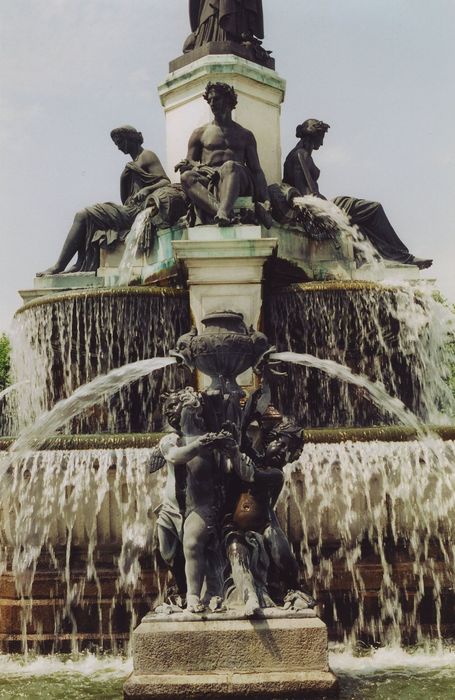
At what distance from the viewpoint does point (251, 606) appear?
5.89 meters

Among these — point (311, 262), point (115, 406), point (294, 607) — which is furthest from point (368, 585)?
Answer: point (311, 262)

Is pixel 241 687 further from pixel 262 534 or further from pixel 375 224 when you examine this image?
pixel 375 224

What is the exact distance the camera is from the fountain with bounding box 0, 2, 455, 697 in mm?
6289

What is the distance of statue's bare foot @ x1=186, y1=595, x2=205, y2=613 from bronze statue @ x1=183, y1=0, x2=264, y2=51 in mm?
11895

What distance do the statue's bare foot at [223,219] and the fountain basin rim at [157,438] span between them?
433 cm

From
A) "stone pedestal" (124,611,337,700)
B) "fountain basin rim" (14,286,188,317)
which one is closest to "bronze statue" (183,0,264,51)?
"fountain basin rim" (14,286,188,317)

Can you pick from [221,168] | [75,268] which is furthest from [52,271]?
[221,168]

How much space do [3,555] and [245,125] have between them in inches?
364

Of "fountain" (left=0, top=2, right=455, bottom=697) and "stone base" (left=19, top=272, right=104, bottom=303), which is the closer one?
"fountain" (left=0, top=2, right=455, bottom=697)

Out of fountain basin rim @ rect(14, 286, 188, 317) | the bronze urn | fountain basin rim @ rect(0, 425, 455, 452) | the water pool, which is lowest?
the water pool

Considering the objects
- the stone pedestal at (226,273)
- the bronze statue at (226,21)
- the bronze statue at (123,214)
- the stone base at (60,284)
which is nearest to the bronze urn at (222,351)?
the stone pedestal at (226,273)

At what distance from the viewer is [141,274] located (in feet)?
45.1

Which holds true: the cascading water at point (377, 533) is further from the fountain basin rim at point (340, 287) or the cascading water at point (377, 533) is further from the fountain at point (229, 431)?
the fountain basin rim at point (340, 287)

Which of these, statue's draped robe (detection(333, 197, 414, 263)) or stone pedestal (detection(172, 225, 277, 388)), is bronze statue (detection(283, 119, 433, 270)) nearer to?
statue's draped robe (detection(333, 197, 414, 263))
